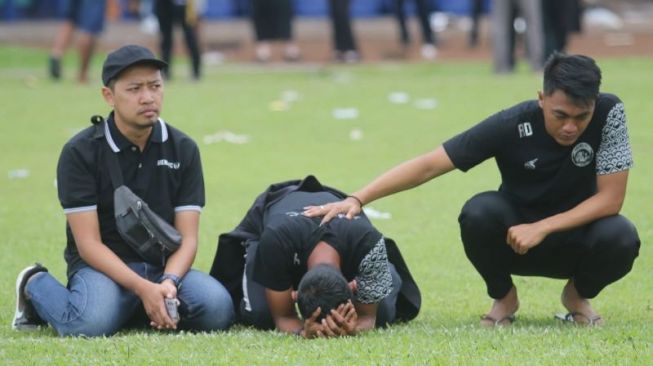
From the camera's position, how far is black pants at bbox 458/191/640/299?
660 cm

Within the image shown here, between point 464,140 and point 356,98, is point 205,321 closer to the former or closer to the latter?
point 464,140

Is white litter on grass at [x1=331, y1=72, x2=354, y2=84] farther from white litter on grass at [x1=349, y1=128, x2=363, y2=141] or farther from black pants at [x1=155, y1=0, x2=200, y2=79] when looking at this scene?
white litter on grass at [x1=349, y1=128, x2=363, y2=141]

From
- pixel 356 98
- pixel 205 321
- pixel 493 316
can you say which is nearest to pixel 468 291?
pixel 493 316

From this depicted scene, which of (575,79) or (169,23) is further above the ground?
(575,79)

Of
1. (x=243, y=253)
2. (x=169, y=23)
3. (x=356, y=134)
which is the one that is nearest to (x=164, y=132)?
(x=243, y=253)

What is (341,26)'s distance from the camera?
21625 millimetres

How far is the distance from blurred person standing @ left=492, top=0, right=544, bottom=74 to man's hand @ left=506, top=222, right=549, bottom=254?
12253mm

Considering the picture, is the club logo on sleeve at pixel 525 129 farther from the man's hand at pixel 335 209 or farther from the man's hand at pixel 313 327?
the man's hand at pixel 313 327

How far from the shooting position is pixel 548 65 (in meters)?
6.52

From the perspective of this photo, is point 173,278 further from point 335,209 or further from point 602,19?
point 602,19

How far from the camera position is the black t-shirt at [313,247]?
257 inches

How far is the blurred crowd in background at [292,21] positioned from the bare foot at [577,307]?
1132 cm

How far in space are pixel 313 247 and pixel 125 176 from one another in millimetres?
980

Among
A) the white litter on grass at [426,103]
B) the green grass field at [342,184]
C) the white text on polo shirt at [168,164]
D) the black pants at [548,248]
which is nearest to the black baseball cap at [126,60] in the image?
the white text on polo shirt at [168,164]
